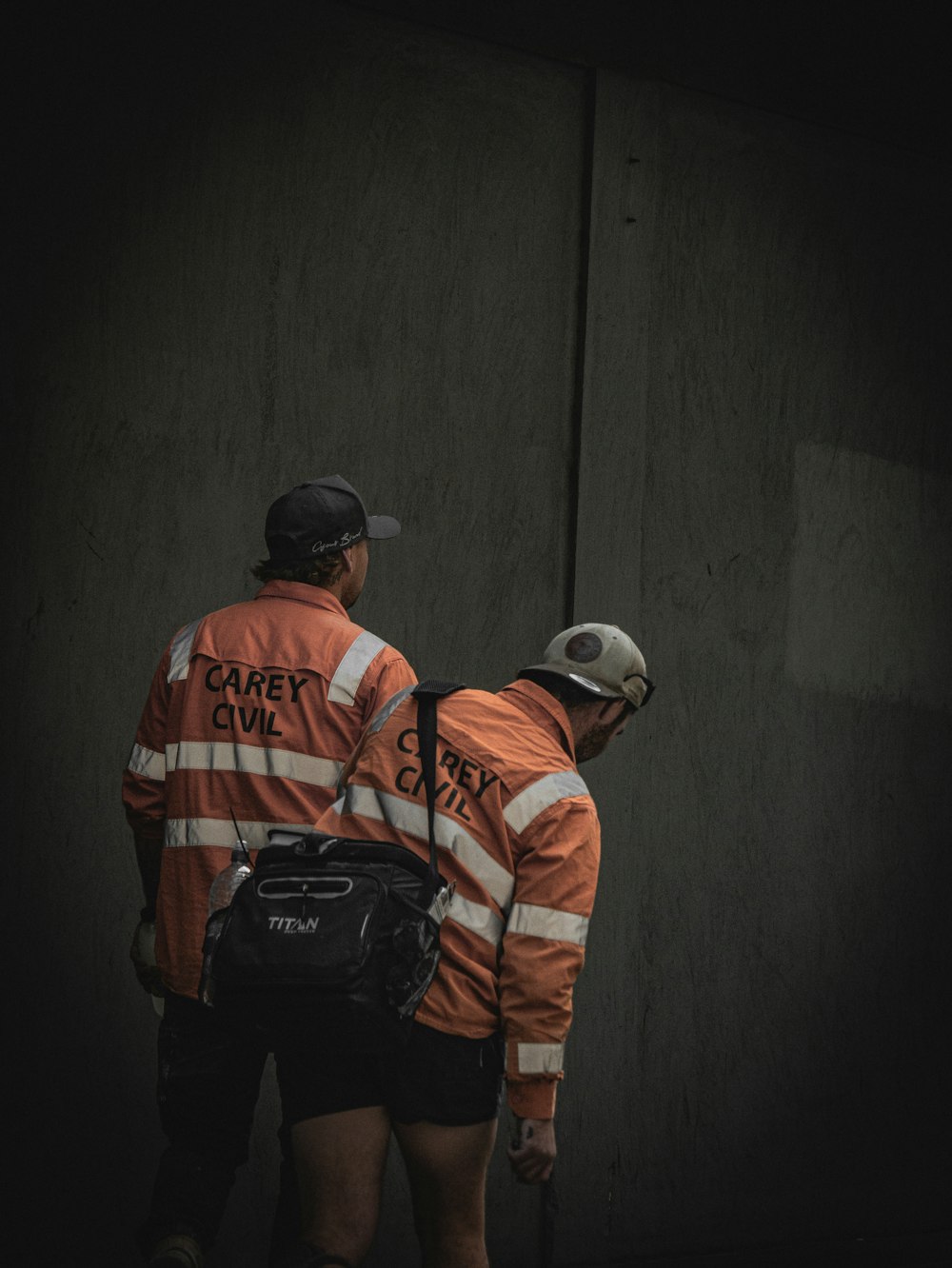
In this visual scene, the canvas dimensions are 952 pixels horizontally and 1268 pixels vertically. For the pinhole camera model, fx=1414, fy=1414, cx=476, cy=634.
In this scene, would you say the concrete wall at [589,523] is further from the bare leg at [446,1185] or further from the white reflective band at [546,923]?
the white reflective band at [546,923]

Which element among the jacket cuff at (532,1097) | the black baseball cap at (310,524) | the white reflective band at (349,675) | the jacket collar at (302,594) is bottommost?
the jacket cuff at (532,1097)

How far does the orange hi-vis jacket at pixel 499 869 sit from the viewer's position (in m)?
2.85

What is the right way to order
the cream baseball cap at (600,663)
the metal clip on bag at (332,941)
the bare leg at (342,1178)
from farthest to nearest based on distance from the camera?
the cream baseball cap at (600,663) < the bare leg at (342,1178) < the metal clip on bag at (332,941)

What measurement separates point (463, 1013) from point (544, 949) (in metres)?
0.22

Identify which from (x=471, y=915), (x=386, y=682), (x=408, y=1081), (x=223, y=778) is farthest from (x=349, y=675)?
(x=408, y=1081)

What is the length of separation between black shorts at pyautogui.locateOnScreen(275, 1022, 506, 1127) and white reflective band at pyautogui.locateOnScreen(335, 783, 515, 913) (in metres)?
0.32

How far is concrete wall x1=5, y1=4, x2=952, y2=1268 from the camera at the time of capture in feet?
14.1

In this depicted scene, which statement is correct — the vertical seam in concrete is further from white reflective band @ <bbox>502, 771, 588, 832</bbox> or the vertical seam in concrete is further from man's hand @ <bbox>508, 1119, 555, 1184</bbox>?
man's hand @ <bbox>508, 1119, 555, 1184</bbox>

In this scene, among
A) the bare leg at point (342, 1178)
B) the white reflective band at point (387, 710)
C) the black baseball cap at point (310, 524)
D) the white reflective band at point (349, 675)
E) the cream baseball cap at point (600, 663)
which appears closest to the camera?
the bare leg at point (342, 1178)

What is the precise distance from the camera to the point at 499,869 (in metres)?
2.92

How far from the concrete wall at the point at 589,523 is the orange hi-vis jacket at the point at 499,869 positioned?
1.69 m

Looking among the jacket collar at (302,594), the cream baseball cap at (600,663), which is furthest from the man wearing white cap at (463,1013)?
the jacket collar at (302,594)

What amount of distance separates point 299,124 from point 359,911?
2.98 meters

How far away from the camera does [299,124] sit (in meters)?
4.68
